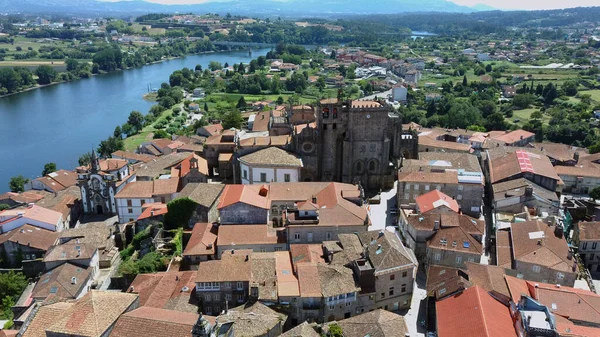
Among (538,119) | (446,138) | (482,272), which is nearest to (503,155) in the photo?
(446,138)

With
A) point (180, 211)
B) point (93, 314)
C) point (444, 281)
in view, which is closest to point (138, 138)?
point (180, 211)

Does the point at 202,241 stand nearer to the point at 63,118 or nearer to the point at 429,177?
the point at 429,177

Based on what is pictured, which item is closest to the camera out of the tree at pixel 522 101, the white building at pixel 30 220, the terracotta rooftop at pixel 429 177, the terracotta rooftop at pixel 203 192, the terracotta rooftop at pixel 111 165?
the terracotta rooftop at pixel 203 192

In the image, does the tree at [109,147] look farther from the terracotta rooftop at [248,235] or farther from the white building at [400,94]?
the white building at [400,94]

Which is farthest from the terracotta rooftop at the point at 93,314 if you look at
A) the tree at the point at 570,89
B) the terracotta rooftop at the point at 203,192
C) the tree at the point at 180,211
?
the tree at the point at 570,89

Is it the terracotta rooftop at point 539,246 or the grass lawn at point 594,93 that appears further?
the grass lawn at point 594,93

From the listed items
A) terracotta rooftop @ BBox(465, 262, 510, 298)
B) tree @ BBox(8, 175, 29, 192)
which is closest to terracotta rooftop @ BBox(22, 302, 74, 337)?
terracotta rooftop @ BBox(465, 262, 510, 298)
